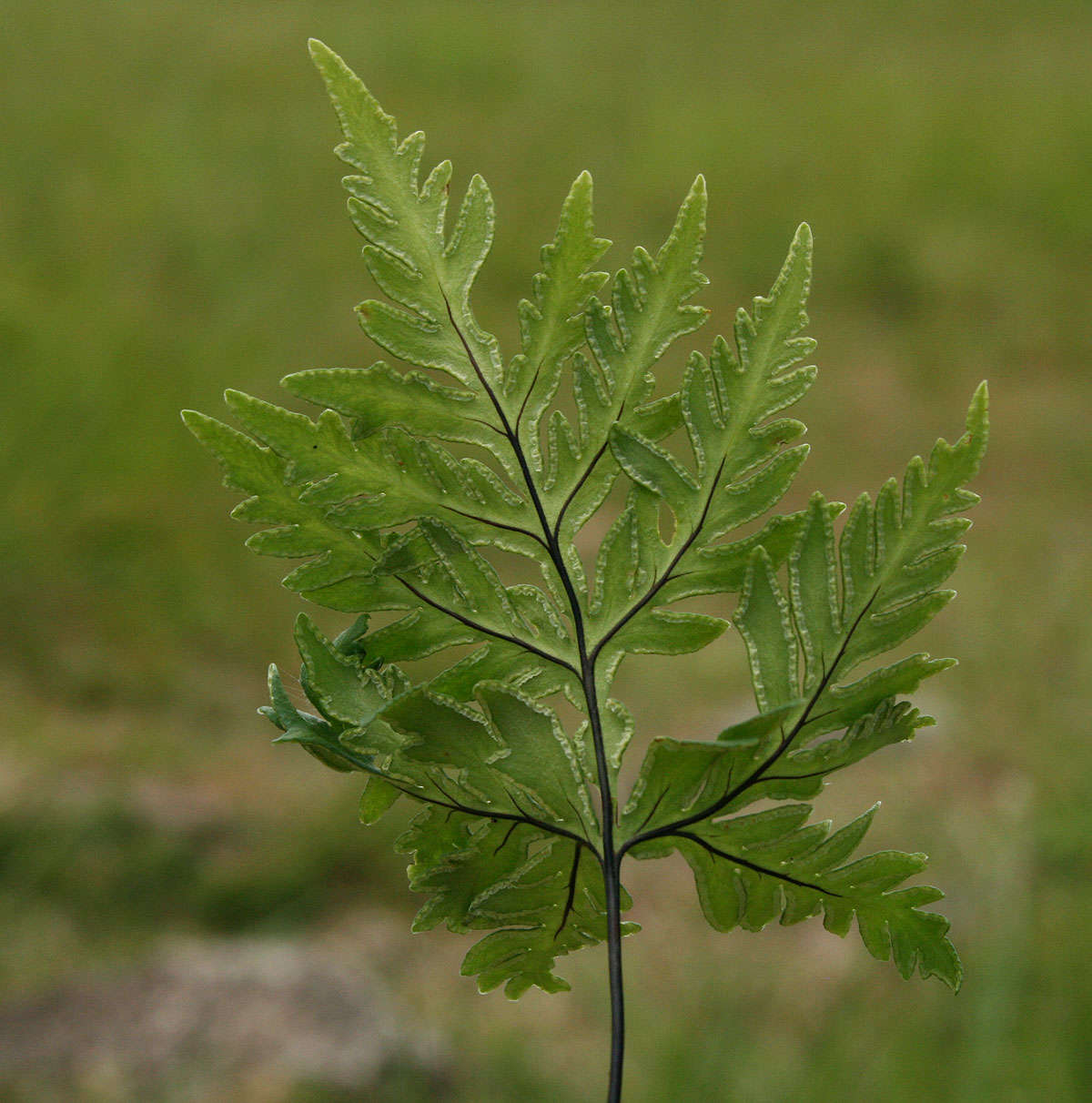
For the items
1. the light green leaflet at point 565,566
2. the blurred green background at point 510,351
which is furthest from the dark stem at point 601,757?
the blurred green background at point 510,351

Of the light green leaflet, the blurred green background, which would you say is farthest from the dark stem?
the blurred green background

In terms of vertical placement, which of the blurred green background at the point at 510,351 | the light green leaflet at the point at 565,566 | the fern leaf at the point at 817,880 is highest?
the blurred green background at the point at 510,351

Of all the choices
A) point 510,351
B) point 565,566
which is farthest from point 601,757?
point 510,351

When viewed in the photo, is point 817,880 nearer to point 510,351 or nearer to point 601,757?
point 601,757

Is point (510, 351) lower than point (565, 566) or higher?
higher

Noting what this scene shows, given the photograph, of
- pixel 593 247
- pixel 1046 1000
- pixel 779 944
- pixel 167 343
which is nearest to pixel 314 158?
pixel 167 343

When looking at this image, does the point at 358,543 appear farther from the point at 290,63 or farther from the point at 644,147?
the point at 290,63

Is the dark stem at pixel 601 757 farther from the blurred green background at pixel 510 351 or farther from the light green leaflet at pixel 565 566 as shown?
the blurred green background at pixel 510 351
